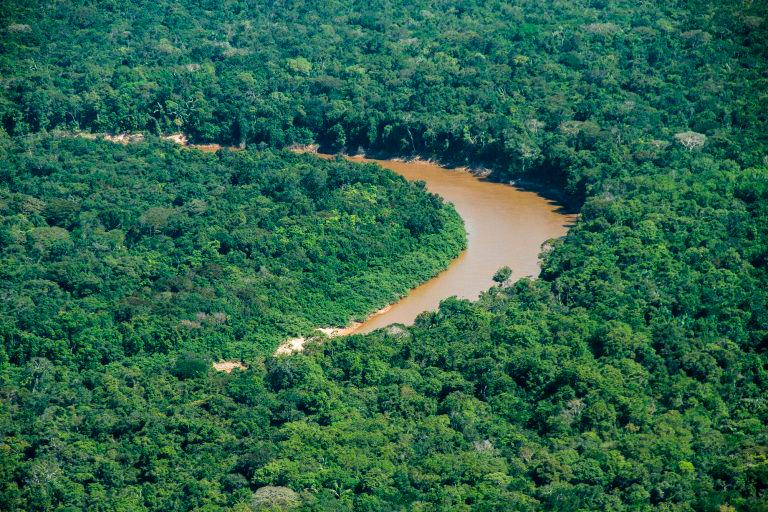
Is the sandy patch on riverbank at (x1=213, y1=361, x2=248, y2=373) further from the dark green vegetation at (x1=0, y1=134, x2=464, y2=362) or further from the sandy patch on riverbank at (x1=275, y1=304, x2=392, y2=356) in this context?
the sandy patch on riverbank at (x1=275, y1=304, x2=392, y2=356)

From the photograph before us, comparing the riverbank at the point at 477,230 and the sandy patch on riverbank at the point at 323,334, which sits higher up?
the riverbank at the point at 477,230

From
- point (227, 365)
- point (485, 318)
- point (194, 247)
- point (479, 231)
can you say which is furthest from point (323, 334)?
point (479, 231)

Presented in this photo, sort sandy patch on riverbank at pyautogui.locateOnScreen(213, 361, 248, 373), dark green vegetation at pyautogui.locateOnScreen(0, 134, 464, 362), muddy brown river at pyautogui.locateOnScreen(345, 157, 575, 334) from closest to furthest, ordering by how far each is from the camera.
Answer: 1. sandy patch on riverbank at pyautogui.locateOnScreen(213, 361, 248, 373)
2. dark green vegetation at pyautogui.locateOnScreen(0, 134, 464, 362)
3. muddy brown river at pyautogui.locateOnScreen(345, 157, 575, 334)

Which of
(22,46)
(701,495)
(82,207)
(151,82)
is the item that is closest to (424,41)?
(151,82)

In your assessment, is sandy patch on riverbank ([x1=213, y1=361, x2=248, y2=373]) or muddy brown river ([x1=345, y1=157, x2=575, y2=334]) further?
muddy brown river ([x1=345, y1=157, x2=575, y2=334])

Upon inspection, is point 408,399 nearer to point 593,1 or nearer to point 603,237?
point 603,237

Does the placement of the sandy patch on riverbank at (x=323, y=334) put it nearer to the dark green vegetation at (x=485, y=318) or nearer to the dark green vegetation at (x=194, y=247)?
the dark green vegetation at (x=194, y=247)

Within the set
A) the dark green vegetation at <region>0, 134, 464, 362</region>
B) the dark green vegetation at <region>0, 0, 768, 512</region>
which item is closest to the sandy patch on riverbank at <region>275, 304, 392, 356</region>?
the dark green vegetation at <region>0, 134, 464, 362</region>

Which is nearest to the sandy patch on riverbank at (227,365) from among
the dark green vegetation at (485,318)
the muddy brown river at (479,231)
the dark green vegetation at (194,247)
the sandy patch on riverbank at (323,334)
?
the dark green vegetation at (194,247)
